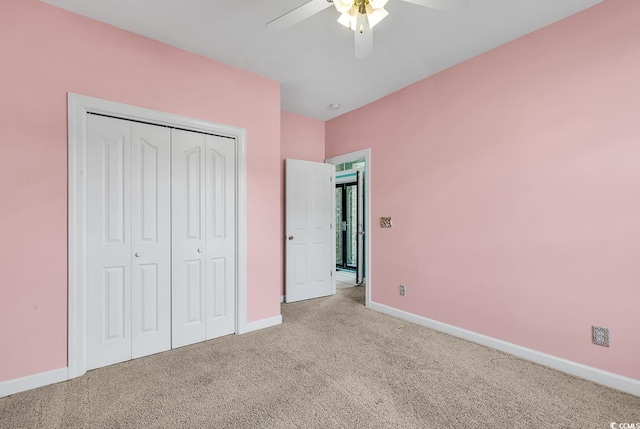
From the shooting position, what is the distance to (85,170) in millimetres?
2207

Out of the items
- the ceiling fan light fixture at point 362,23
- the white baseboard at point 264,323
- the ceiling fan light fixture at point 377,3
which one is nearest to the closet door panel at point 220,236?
the white baseboard at point 264,323

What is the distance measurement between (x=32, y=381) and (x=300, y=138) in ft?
12.3

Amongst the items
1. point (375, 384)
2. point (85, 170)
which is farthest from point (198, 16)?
point (375, 384)

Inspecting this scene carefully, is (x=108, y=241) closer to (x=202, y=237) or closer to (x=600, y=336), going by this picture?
(x=202, y=237)

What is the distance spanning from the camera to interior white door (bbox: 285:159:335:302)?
4078 millimetres

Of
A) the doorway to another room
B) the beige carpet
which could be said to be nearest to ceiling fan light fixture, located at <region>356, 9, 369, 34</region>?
the beige carpet

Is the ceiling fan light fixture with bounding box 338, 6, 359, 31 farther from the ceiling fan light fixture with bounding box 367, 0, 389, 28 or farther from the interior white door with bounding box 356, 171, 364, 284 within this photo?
the interior white door with bounding box 356, 171, 364, 284

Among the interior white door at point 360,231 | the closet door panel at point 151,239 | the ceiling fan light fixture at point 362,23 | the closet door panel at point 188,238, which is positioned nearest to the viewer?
the ceiling fan light fixture at point 362,23

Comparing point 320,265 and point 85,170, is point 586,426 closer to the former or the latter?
point 320,265

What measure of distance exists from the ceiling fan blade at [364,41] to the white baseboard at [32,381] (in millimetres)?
3131

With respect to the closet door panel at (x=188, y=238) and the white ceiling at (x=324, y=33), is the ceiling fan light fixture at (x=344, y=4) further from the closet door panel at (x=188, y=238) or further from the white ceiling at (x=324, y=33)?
the closet door panel at (x=188, y=238)

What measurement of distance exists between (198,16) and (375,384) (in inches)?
121

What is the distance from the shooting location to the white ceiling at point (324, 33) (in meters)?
2.10

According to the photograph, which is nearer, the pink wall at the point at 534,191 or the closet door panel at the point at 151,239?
the pink wall at the point at 534,191
